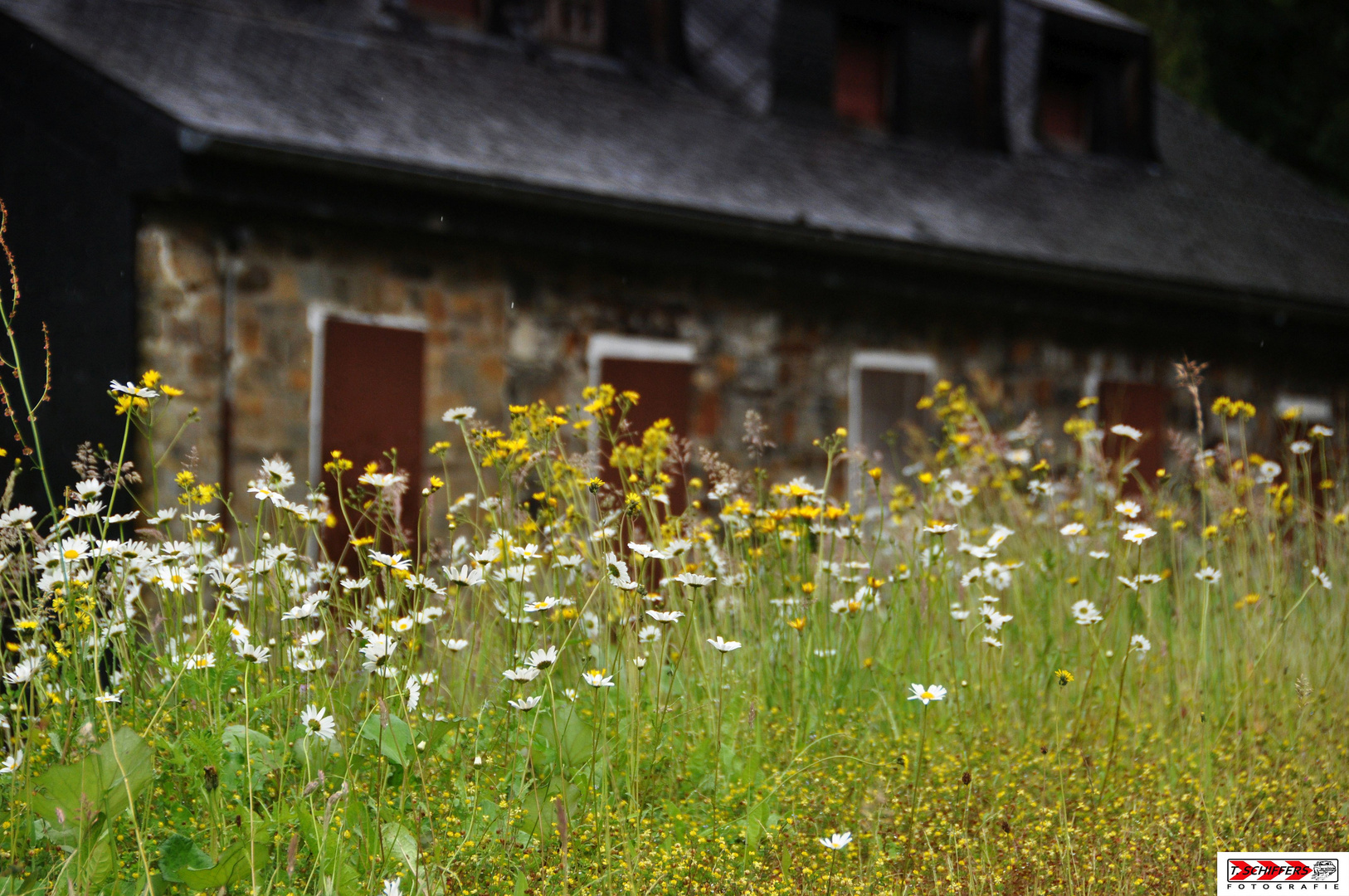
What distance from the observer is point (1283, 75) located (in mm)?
15820

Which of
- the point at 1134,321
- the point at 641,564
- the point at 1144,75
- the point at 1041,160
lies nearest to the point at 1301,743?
the point at 641,564

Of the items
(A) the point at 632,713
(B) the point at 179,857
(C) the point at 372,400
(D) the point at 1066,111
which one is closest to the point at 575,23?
(C) the point at 372,400

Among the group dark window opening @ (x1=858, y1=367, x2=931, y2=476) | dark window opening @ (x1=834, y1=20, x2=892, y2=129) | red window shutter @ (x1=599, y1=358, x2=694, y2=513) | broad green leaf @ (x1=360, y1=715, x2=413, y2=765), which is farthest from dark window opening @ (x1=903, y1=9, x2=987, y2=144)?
broad green leaf @ (x1=360, y1=715, x2=413, y2=765)

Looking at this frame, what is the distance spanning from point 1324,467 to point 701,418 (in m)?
3.90

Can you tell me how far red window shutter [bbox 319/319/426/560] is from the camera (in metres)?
6.84

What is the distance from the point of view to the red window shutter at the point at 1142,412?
996 centimetres

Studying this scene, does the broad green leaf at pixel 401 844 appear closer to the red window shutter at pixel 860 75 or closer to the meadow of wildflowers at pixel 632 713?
the meadow of wildflowers at pixel 632 713

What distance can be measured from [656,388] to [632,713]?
16.7 feet

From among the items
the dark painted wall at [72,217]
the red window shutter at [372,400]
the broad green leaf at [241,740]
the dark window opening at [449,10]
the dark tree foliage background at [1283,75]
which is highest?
the dark tree foliage background at [1283,75]

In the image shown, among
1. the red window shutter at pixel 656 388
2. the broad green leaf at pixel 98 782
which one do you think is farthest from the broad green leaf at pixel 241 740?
the red window shutter at pixel 656 388

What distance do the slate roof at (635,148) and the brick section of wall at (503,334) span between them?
0.58 metres

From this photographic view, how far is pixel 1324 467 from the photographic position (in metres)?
5.13

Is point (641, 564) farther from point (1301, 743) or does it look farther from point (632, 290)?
point (632, 290)

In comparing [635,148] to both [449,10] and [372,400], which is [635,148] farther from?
[372,400]
